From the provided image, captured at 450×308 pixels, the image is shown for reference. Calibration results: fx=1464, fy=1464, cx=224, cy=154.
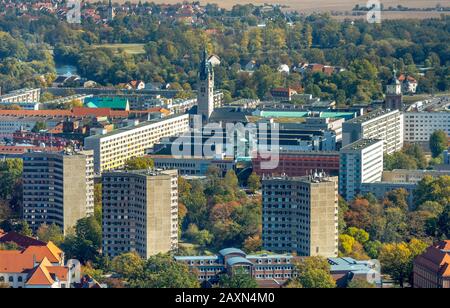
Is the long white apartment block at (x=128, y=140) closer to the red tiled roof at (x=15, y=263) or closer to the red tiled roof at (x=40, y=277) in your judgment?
the red tiled roof at (x=15, y=263)

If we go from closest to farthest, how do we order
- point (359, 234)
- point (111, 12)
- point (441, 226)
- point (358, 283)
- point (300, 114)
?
point (358, 283) < point (359, 234) < point (441, 226) < point (300, 114) < point (111, 12)

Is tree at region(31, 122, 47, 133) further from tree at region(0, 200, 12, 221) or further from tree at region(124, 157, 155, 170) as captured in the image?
tree at region(0, 200, 12, 221)

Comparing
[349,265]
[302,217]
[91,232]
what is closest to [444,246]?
[349,265]

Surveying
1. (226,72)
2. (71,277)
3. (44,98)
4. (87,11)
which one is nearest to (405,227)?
(71,277)

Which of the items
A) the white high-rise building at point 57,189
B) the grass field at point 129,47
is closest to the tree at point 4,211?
the white high-rise building at point 57,189

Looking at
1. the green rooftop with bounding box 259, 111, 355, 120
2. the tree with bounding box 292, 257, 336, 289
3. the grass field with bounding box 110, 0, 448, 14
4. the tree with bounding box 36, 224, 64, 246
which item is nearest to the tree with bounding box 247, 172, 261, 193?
the tree with bounding box 36, 224, 64, 246

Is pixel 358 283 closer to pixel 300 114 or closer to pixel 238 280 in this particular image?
pixel 238 280
